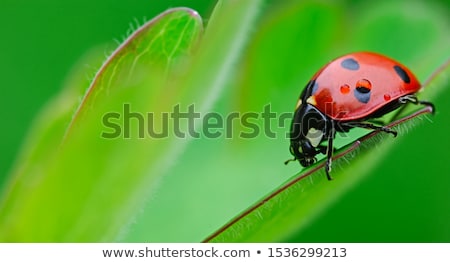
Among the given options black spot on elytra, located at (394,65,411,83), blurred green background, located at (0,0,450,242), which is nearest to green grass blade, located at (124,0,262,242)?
blurred green background, located at (0,0,450,242)

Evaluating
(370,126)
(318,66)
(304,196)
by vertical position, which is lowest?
(304,196)

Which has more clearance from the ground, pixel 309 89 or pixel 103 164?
pixel 309 89

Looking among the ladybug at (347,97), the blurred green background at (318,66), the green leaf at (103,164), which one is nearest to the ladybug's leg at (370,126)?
the ladybug at (347,97)

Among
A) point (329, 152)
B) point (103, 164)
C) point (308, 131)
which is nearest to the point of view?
point (103, 164)

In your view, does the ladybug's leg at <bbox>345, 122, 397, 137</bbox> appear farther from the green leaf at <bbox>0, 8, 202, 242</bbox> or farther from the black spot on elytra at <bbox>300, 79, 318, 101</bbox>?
the green leaf at <bbox>0, 8, 202, 242</bbox>

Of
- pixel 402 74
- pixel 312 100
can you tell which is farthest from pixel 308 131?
pixel 402 74

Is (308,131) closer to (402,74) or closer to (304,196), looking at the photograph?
(402,74)
